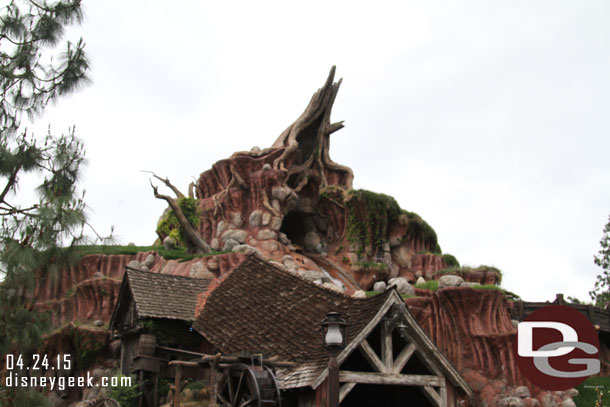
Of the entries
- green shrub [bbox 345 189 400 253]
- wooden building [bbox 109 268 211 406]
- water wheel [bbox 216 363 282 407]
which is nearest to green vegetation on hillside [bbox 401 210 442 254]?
green shrub [bbox 345 189 400 253]

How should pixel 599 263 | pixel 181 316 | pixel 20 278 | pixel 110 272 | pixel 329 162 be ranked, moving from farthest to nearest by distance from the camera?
pixel 599 263
pixel 329 162
pixel 110 272
pixel 181 316
pixel 20 278

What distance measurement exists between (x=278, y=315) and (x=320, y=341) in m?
2.10

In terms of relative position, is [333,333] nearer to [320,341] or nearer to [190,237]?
[320,341]

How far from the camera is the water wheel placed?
11.7 m

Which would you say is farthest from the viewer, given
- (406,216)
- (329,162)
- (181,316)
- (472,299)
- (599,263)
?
(599,263)

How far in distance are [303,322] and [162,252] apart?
1694 cm

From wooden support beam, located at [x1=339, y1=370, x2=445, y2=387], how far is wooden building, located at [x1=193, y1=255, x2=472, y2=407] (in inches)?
0.7

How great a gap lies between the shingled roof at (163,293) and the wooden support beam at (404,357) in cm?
696

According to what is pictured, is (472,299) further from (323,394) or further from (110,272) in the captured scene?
(110,272)

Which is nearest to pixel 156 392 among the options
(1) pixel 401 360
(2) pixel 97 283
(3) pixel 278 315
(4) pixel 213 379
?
(4) pixel 213 379

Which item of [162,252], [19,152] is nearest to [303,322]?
[19,152]

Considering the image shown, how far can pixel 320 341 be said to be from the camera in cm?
1280

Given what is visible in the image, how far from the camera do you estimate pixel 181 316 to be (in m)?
17.0

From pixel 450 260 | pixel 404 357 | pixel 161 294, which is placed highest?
pixel 450 260
